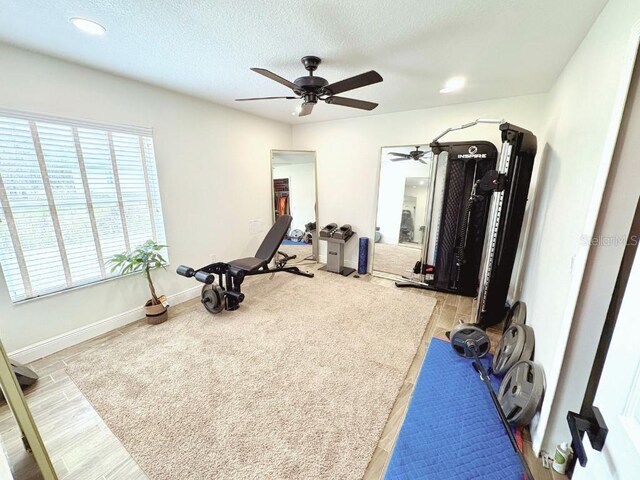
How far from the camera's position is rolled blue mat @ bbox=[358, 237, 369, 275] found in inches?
160

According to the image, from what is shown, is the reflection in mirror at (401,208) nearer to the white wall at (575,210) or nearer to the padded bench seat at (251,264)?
the white wall at (575,210)

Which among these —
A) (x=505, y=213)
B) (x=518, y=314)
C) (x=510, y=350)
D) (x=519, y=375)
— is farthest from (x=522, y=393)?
(x=505, y=213)

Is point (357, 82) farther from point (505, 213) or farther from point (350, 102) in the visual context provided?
point (505, 213)

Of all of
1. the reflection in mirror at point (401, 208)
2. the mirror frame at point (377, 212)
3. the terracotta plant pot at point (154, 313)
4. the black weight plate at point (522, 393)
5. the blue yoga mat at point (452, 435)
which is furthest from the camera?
the reflection in mirror at point (401, 208)

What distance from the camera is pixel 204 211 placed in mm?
3289

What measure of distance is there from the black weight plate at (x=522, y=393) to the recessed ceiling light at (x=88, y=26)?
3.48m

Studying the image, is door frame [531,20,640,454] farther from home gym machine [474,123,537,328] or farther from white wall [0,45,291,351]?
white wall [0,45,291,351]

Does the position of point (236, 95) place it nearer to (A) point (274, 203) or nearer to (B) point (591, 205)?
(A) point (274, 203)

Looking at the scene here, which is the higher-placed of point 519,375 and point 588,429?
point 588,429

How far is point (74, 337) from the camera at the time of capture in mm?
2307

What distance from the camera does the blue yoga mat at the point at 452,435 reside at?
4.25 feet

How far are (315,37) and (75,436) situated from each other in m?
2.98

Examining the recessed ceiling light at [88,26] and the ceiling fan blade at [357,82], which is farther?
the ceiling fan blade at [357,82]

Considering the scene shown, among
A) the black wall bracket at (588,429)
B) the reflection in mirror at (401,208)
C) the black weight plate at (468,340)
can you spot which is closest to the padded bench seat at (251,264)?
the reflection in mirror at (401,208)
